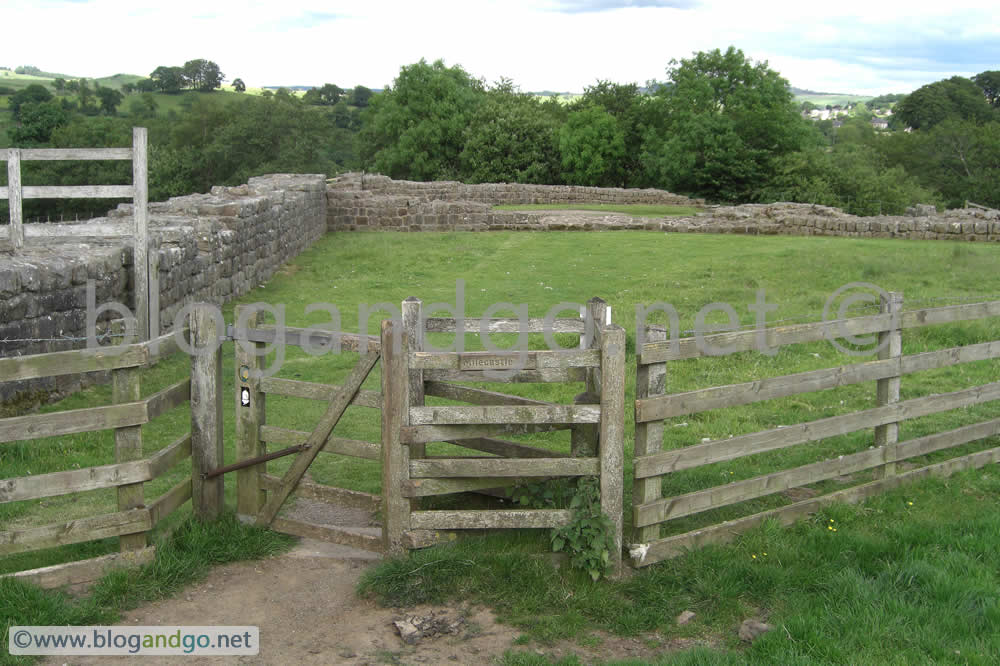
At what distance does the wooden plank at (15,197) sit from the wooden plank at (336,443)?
17.7 ft

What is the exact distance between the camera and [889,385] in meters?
6.62

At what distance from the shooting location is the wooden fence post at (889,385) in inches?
257

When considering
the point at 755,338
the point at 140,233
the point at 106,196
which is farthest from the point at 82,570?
the point at 140,233

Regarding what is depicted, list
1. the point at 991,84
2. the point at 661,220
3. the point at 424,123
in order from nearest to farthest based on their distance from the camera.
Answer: the point at 661,220, the point at 424,123, the point at 991,84

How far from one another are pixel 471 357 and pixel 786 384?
2186 mm

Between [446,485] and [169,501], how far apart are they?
5.62 ft

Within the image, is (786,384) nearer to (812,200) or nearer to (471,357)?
(471,357)

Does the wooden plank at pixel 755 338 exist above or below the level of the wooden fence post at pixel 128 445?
above

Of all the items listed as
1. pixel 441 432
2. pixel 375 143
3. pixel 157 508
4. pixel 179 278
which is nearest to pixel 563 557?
pixel 441 432

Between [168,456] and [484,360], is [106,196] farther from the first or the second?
[484,360]

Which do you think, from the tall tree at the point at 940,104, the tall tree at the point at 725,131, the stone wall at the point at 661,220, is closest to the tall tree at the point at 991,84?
the tall tree at the point at 940,104

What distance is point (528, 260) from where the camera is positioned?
18.7 metres

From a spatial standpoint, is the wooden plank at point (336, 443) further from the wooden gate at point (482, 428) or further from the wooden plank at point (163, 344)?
the wooden plank at point (163, 344)

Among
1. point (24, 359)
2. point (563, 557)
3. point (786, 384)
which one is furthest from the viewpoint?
point (786, 384)
